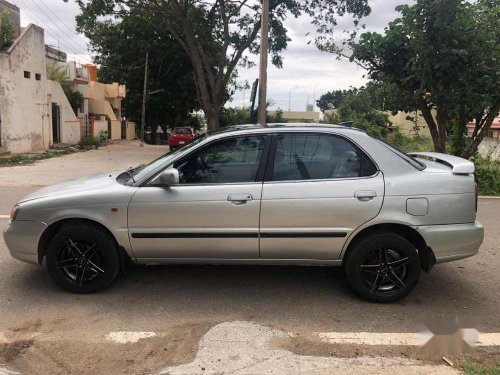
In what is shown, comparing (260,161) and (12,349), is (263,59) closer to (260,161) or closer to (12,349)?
(260,161)

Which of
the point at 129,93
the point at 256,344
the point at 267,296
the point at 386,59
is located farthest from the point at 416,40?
the point at 129,93

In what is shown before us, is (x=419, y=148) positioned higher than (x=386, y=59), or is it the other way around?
(x=386, y=59)

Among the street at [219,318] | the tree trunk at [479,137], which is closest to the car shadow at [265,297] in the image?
the street at [219,318]

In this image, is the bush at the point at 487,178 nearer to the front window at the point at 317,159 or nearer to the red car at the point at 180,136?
the front window at the point at 317,159

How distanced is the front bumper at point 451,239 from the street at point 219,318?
48 cm

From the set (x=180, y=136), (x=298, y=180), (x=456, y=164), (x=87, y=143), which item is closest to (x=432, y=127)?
(x=456, y=164)

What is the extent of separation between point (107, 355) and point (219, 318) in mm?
973

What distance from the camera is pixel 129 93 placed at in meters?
43.5

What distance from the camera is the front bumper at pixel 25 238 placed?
169 inches

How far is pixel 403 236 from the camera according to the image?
4.36m

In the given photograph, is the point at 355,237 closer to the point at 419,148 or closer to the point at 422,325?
the point at 422,325

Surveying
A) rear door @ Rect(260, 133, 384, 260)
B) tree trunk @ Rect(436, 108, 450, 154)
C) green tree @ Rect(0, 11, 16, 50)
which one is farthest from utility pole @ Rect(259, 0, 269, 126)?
green tree @ Rect(0, 11, 16, 50)

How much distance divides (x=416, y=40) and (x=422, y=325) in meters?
8.37

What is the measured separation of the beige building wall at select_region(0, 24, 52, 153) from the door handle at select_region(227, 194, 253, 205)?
17.5 metres
